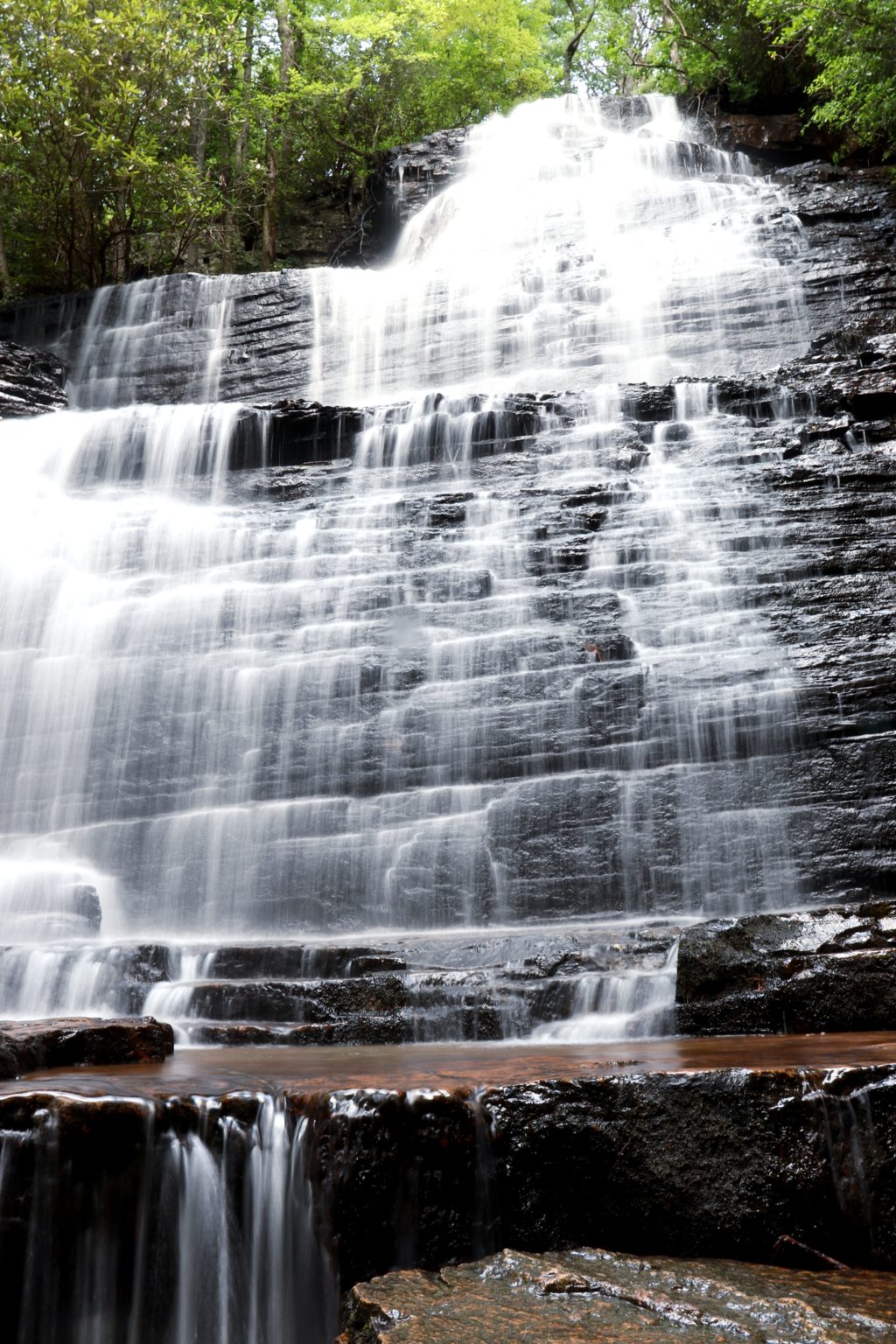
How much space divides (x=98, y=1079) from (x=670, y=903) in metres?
4.33

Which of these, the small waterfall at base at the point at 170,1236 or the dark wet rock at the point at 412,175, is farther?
the dark wet rock at the point at 412,175

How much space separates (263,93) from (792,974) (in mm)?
23904

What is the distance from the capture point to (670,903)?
7352 mm

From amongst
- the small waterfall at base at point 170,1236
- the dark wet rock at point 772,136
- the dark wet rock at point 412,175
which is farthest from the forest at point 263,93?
the small waterfall at base at point 170,1236

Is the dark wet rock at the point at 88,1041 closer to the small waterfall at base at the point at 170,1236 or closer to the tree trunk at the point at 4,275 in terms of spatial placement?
the small waterfall at base at the point at 170,1236

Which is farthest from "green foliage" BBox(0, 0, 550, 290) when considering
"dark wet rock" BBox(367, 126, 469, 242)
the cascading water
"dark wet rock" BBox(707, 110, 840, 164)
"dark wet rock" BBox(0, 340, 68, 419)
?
"dark wet rock" BBox(707, 110, 840, 164)

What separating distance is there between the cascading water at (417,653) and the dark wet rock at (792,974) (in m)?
0.27

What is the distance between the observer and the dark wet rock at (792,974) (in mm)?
4938

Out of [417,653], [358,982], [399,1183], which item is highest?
[417,653]

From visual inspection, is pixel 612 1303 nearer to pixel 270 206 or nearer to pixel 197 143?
pixel 270 206

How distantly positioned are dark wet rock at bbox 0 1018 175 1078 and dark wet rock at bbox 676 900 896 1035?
2507mm

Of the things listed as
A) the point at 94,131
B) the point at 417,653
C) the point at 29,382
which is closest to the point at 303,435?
the point at 417,653

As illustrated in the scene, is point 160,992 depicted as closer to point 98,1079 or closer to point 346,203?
point 98,1079

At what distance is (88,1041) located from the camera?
4.82 meters
